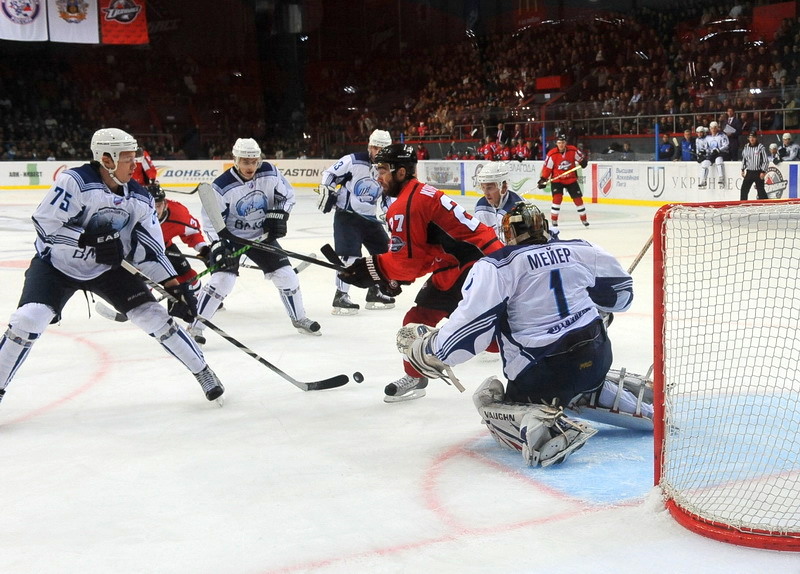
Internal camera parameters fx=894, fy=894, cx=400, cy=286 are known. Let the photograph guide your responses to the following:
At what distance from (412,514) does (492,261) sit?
2.70 feet

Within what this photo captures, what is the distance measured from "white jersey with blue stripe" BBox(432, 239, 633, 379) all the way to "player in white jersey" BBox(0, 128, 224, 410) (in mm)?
1390

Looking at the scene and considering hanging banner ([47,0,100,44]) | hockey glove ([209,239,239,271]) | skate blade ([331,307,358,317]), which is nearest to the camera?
hockey glove ([209,239,239,271])

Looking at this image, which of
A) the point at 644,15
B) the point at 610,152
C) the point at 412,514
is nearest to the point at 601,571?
the point at 412,514

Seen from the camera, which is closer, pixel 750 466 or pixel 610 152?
pixel 750 466

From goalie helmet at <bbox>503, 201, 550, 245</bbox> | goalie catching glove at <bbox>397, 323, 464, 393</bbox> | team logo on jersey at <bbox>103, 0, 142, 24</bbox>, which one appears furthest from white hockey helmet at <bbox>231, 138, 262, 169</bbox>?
team logo on jersey at <bbox>103, 0, 142, 24</bbox>

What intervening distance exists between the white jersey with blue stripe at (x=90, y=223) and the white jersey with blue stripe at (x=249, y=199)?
59.6 inches

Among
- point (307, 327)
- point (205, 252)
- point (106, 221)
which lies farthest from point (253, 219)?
point (106, 221)

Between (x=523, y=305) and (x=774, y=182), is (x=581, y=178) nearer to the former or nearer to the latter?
(x=774, y=182)

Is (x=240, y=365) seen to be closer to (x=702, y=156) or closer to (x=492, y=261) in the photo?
(x=492, y=261)

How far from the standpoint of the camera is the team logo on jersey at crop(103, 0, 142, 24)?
19775 millimetres

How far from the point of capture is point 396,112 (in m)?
24.3

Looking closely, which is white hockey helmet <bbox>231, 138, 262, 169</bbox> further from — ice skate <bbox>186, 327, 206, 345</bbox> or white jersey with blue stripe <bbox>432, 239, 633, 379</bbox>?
white jersey with blue stripe <bbox>432, 239, 633, 379</bbox>

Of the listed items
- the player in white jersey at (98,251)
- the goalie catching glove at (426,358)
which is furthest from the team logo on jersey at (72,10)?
the goalie catching glove at (426,358)

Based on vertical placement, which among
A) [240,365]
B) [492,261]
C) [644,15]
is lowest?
[240,365]
